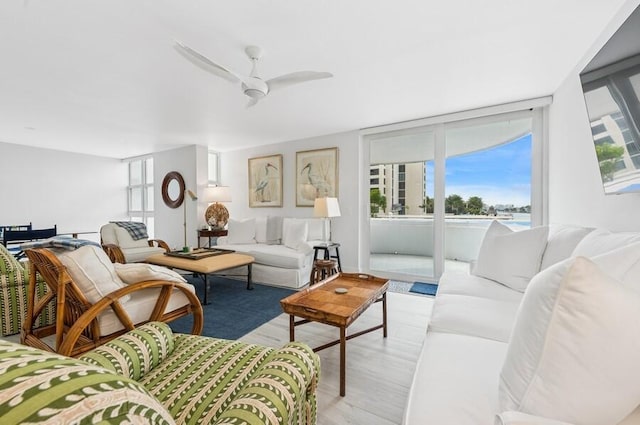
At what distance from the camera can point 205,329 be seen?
2428 millimetres

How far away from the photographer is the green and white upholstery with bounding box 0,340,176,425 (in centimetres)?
35

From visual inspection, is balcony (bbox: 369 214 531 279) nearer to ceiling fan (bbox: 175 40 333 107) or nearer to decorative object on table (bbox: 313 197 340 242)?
decorative object on table (bbox: 313 197 340 242)

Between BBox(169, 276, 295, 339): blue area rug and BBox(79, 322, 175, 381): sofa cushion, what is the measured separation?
1.14 meters

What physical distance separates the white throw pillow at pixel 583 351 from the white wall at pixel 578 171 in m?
1.60

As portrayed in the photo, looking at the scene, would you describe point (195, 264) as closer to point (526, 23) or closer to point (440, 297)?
point (440, 297)

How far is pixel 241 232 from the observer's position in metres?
4.72

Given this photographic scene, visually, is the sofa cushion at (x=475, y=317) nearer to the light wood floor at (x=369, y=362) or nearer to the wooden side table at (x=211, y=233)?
the light wood floor at (x=369, y=362)

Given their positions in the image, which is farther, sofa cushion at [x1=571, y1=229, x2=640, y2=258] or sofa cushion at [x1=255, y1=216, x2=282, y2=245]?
sofa cushion at [x1=255, y1=216, x2=282, y2=245]

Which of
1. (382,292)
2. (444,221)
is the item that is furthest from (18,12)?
(444,221)

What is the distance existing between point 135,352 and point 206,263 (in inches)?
88.4

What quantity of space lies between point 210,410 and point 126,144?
5898 mm

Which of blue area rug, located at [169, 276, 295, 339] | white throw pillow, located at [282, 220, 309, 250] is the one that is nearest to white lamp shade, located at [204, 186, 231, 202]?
white throw pillow, located at [282, 220, 309, 250]

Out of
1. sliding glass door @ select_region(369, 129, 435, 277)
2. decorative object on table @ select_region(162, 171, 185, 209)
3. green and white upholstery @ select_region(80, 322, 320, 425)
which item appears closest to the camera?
green and white upholstery @ select_region(80, 322, 320, 425)

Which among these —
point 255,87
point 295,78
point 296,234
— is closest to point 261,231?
point 296,234
